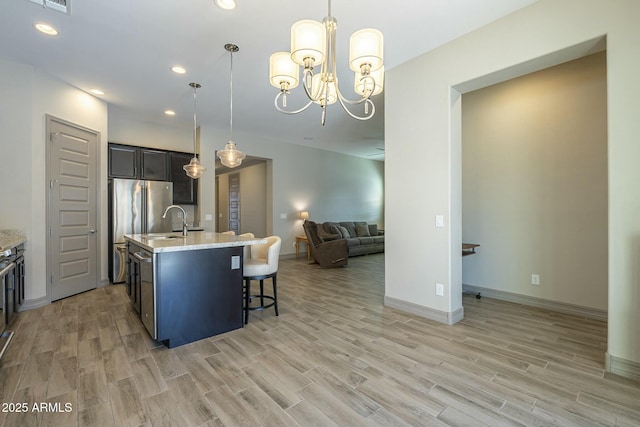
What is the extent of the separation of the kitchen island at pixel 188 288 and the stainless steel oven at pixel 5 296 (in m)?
0.95

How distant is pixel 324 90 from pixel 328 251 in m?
4.31

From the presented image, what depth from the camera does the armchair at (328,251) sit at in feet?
20.4

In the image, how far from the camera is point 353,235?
27.3ft

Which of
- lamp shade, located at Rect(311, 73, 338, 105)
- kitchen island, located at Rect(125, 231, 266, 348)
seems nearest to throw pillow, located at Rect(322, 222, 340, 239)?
kitchen island, located at Rect(125, 231, 266, 348)

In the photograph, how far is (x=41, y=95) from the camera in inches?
145

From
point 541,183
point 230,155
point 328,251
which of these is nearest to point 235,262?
point 230,155

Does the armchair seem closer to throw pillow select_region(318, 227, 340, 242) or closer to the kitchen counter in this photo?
throw pillow select_region(318, 227, 340, 242)

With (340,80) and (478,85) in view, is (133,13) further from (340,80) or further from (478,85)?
(478,85)

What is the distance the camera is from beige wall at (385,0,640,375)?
6.71 ft

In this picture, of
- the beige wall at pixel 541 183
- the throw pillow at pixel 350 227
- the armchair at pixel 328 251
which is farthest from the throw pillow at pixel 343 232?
the beige wall at pixel 541 183

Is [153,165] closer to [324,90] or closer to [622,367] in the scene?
[324,90]

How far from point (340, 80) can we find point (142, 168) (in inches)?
158

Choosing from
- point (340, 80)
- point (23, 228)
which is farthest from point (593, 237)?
point (23, 228)

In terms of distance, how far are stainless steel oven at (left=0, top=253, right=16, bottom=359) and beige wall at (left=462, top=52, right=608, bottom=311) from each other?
519 centimetres
